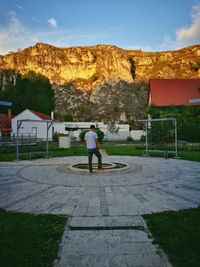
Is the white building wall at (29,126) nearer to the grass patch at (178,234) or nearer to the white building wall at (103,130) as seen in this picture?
the white building wall at (103,130)

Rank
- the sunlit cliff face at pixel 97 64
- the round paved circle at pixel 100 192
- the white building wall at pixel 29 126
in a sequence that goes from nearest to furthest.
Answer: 1. the round paved circle at pixel 100 192
2. the white building wall at pixel 29 126
3. the sunlit cliff face at pixel 97 64

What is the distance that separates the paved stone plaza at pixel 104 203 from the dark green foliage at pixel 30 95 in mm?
45414

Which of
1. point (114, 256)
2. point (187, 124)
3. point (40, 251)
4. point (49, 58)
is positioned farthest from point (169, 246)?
point (49, 58)

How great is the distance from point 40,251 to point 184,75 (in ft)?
382

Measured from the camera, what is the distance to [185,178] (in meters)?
8.77

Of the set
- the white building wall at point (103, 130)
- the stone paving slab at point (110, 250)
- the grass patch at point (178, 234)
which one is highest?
the white building wall at point (103, 130)

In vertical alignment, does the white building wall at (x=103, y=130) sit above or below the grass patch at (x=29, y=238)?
above

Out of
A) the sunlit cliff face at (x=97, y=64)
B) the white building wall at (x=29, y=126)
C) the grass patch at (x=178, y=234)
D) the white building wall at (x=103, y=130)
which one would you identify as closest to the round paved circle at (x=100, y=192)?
the grass patch at (x=178, y=234)

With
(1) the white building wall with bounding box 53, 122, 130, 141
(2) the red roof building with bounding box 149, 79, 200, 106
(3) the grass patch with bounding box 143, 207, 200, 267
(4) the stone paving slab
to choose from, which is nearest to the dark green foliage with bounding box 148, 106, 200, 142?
(2) the red roof building with bounding box 149, 79, 200, 106

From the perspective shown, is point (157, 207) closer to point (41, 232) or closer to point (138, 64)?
point (41, 232)

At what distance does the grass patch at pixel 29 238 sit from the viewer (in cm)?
329

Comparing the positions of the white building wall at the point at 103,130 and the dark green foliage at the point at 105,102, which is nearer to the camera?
the white building wall at the point at 103,130

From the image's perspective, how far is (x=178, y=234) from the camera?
3949 mm

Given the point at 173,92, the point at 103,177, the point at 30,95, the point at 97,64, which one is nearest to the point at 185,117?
the point at 173,92
